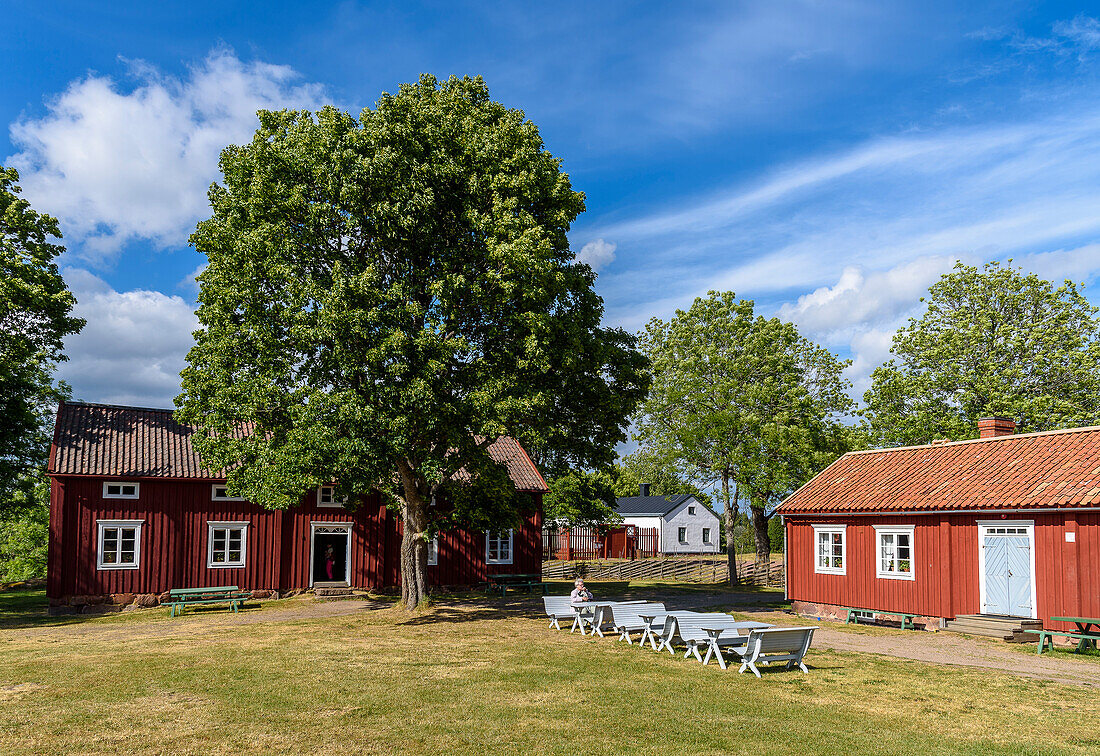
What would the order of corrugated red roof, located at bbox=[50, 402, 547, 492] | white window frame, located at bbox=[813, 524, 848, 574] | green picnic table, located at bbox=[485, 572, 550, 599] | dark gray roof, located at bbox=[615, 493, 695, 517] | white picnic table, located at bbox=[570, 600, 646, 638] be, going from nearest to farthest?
white picnic table, located at bbox=[570, 600, 646, 638] < white window frame, located at bbox=[813, 524, 848, 574] < corrugated red roof, located at bbox=[50, 402, 547, 492] < green picnic table, located at bbox=[485, 572, 550, 599] < dark gray roof, located at bbox=[615, 493, 695, 517]

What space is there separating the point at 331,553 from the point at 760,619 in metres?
15.5

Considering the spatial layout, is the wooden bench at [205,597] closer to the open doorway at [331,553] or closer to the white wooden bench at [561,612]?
the open doorway at [331,553]

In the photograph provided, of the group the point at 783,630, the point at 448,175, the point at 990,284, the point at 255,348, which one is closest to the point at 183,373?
the point at 255,348

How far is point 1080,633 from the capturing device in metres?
17.7

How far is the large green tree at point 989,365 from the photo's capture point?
107 feet

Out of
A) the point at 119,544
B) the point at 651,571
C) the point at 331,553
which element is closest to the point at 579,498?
the point at 651,571

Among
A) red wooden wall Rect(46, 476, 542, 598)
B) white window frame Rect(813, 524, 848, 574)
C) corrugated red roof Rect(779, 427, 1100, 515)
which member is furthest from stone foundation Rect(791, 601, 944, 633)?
red wooden wall Rect(46, 476, 542, 598)

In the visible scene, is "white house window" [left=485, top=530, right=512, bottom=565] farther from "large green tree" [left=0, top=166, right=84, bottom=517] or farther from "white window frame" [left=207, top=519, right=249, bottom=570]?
"large green tree" [left=0, top=166, right=84, bottom=517]

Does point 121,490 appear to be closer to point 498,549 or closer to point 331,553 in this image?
point 331,553

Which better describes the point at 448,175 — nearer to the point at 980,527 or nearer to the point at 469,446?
the point at 469,446

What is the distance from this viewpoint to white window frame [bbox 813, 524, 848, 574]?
76.6ft

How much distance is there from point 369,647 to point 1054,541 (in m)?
15.5

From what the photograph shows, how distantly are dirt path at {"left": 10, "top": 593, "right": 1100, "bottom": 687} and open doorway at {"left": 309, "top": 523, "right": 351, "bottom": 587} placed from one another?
204 cm

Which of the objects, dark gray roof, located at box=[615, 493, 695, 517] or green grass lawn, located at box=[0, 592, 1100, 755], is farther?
dark gray roof, located at box=[615, 493, 695, 517]
